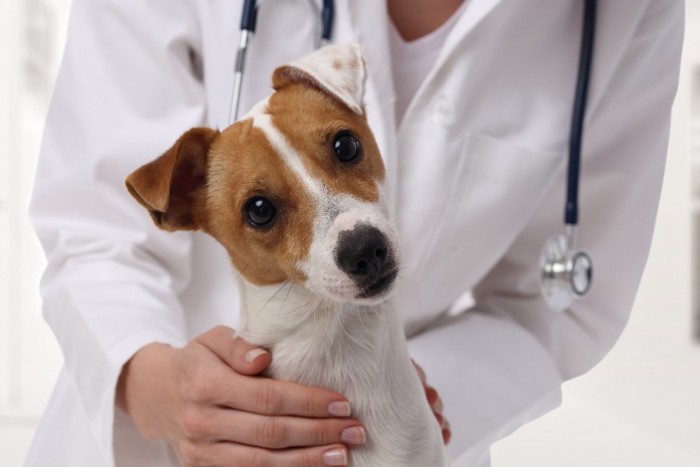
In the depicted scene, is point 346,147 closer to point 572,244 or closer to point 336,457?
point 336,457

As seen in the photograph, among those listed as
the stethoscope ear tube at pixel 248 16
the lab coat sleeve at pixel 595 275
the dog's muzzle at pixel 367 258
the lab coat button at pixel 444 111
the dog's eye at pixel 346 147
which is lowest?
the lab coat sleeve at pixel 595 275

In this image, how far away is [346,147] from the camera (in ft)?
2.27

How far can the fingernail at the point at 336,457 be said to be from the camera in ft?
2.24

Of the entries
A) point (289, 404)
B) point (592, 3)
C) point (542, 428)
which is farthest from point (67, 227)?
point (542, 428)

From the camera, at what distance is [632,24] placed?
1.08 m

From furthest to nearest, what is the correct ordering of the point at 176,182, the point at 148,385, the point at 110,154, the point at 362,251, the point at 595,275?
1. the point at 595,275
2. the point at 110,154
3. the point at 148,385
4. the point at 176,182
5. the point at 362,251

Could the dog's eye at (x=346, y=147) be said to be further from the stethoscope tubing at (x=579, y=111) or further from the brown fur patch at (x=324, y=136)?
the stethoscope tubing at (x=579, y=111)

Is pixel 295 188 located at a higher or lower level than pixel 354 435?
higher

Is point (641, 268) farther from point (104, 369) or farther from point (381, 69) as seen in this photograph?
point (104, 369)

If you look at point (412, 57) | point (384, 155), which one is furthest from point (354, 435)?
point (412, 57)

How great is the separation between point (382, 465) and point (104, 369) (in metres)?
0.35

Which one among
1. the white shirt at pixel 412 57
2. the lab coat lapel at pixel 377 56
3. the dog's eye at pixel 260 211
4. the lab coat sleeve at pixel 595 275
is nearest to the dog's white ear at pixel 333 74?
the dog's eye at pixel 260 211

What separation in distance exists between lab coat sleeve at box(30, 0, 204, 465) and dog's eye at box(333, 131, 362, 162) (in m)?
0.35

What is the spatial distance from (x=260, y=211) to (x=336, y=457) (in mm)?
213
